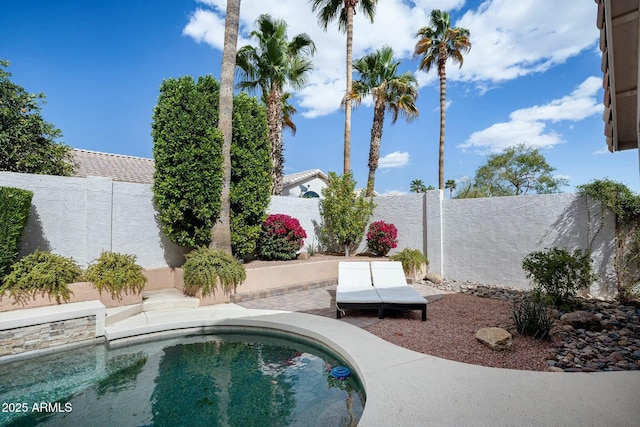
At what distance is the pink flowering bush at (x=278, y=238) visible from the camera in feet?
33.1

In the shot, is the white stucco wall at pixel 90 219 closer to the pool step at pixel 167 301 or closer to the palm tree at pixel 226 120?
the pool step at pixel 167 301

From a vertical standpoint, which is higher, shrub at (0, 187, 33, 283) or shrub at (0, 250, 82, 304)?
shrub at (0, 187, 33, 283)

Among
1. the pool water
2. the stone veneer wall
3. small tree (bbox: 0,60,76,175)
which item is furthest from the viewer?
small tree (bbox: 0,60,76,175)

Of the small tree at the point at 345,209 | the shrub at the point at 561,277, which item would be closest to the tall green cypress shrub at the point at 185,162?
the small tree at the point at 345,209

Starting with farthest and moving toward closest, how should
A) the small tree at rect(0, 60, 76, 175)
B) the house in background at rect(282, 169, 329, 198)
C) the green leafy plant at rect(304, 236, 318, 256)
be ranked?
the house in background at rect(282, 169, 329, 198) < the green leafy plant at rect(304, 236, 318, 256) < the small tree at rect(0, 60, 76, 175)

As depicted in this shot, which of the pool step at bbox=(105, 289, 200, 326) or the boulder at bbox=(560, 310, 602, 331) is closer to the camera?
the boulder at bbox=(560, 310, 602, 331)

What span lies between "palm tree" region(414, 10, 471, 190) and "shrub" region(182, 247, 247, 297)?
13.2 meters

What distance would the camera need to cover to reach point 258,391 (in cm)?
411

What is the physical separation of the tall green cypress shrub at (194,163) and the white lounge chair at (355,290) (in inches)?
137

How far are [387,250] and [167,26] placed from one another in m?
10.8

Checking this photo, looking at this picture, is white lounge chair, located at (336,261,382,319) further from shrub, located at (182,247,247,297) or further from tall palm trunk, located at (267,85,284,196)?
tall palm trunk, located at (267,85,284,196)

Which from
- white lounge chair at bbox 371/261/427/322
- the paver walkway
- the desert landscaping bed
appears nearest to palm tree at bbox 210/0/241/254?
the paver walkway

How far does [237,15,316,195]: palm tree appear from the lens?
1276 centimetres

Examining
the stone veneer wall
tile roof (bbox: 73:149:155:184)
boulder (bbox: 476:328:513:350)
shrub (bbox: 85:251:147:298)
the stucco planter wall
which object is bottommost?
the stone veneer wall
